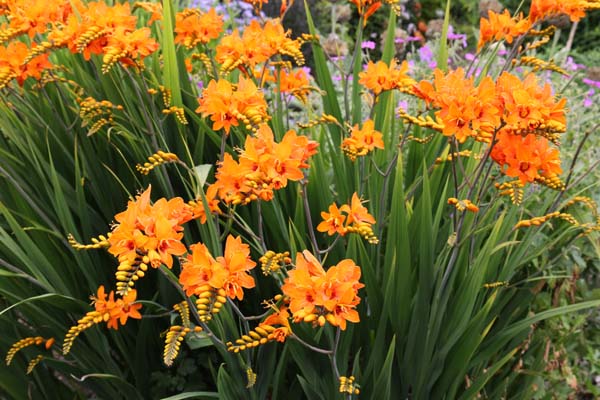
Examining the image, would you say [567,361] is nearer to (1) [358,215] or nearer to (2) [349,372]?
(2) [349,372]

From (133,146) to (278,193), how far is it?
425 mm

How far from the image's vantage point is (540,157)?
4.07 ft

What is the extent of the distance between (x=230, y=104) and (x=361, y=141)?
355 millimetres

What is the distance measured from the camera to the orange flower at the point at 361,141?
1.44 meters

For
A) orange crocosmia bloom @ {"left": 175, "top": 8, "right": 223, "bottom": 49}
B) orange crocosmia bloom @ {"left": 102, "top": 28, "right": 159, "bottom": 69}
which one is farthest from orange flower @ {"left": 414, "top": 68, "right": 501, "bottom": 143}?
orange crocosmia bloom @ {"left": 175, "top": 8, "right": 223, "bottom": 49}

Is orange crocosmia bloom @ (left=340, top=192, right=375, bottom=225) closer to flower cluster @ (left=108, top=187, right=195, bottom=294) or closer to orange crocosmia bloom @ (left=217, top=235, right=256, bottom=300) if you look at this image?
orange crocosmia bloom @ (left=217, top=235, right=256, bottom=300)

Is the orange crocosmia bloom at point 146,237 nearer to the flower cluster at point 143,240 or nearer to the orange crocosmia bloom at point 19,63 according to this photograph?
the flower cluster at point 143,240

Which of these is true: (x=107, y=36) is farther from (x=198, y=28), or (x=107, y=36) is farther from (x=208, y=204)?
(x=208, y=204)

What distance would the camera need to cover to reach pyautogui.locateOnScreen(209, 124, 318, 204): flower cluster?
3.78ft

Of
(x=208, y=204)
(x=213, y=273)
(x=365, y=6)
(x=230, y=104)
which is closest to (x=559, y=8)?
(x=365, y=6)

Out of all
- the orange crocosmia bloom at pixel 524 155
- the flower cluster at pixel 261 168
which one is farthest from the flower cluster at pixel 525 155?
the flower cluster at pixel 261 168

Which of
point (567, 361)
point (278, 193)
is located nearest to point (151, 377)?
point (278, 193)

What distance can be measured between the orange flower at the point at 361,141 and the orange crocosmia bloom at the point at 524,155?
315 mm

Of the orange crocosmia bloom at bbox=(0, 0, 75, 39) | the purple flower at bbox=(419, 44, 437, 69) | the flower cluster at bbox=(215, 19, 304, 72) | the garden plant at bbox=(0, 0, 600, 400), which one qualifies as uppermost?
the orange crocosmia bloom at bbox=(0, 0, 75, 39)
